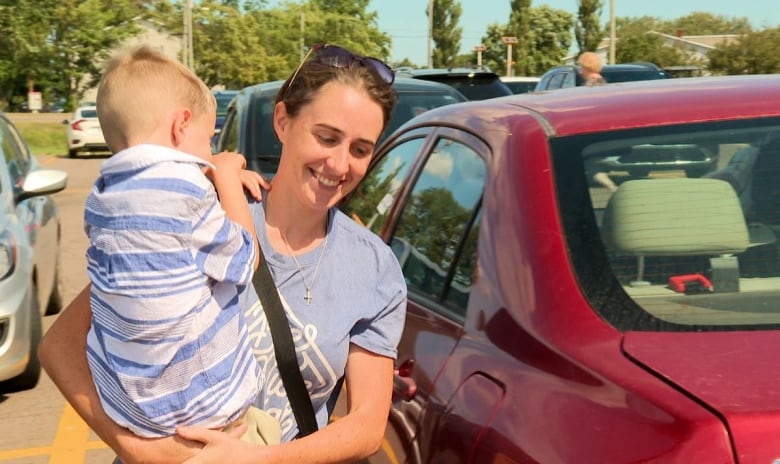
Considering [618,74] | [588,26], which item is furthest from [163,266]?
Answer: [588,26]

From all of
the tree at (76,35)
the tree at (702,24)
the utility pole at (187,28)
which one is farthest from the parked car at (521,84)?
the tree at (702,24)

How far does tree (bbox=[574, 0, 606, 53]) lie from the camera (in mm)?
92500

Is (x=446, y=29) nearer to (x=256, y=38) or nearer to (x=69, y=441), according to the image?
(x=256, y=38)

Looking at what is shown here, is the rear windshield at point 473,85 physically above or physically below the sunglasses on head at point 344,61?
below

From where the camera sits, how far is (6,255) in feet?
20.9

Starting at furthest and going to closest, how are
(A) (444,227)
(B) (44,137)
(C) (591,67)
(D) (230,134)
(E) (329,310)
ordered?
(B) (44,137)
(C) (591,67)
(D) (230,134)
(A) (444,227)
(E) (329,310)

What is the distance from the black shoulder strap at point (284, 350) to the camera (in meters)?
2.15

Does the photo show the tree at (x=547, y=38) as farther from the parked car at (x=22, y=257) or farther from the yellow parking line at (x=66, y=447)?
the yellow parking line at (x=66, y=447)

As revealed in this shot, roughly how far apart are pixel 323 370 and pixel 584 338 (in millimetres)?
517

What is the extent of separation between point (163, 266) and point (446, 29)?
9613cm

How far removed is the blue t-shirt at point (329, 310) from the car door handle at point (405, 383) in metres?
0.47

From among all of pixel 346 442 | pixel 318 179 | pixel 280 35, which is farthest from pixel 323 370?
pixel 280 35

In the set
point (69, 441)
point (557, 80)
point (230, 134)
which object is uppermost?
point (557, 80)

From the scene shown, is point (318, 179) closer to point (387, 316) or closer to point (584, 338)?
point (387, 316)
